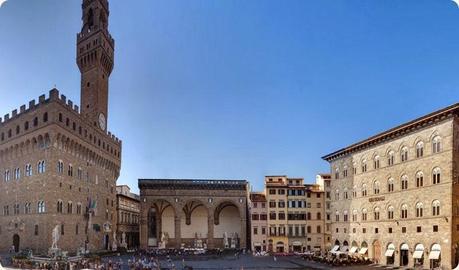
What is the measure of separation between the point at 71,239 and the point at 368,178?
31.6 m

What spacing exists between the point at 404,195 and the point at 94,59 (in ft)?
136

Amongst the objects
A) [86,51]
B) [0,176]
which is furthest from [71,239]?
[86,51]

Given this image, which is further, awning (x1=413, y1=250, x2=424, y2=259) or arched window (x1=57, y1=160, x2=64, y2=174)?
arched window (x1=57, y1=160, x2=64, y2=174)

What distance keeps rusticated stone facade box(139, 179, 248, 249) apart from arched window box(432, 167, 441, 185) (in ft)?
127

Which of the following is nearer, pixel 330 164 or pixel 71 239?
pixel 71 239

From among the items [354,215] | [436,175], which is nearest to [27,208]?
[354,215]

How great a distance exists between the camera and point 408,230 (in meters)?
38.2

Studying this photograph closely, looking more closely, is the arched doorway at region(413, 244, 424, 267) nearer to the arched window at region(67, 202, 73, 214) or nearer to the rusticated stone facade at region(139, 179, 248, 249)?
the arched window at region(67, 202, 73, 214)

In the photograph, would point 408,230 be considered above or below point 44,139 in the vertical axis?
below

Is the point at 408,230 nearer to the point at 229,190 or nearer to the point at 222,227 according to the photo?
the point at 229,190

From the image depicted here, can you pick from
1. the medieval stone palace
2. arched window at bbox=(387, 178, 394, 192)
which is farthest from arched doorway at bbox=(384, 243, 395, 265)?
the medieval stone palace

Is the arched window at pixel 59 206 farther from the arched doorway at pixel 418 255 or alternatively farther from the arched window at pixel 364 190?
the arched doorway at pixel 418 255

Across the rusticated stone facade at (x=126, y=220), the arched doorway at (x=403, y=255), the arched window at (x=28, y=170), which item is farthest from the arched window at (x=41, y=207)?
the arched doorway at (x=403, y=255)

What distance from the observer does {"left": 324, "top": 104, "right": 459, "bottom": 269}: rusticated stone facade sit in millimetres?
33500
